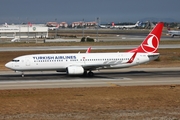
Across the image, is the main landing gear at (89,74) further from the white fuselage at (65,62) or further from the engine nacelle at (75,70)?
the engine nacelle at (75,70)

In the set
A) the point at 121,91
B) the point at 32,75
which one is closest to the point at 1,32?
the point at 32,75

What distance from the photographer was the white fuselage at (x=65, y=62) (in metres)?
45.2

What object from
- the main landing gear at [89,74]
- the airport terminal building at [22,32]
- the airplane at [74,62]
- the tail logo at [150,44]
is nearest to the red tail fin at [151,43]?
the tail logo at [150,44]

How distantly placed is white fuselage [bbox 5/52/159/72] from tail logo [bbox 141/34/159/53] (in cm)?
284

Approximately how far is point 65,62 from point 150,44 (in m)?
12.2

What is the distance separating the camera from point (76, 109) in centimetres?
2634

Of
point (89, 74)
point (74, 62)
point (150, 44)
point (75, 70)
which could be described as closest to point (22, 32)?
point (150, 44)

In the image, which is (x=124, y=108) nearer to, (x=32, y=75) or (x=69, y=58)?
(x=69, y=58)

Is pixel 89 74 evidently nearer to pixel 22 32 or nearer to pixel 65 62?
pixel 65 62

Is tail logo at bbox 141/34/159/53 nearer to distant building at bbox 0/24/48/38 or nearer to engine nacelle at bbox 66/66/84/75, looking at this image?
engine nacelle at bbox 66/66/84/75

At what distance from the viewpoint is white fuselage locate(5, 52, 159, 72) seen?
148 feet

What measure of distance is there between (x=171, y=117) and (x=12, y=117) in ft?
33.7

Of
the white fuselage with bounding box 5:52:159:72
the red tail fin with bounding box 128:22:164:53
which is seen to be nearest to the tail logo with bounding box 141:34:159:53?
the red tail fin with bounding box 128:22:164:53

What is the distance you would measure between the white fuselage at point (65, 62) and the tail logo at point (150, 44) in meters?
2.84
